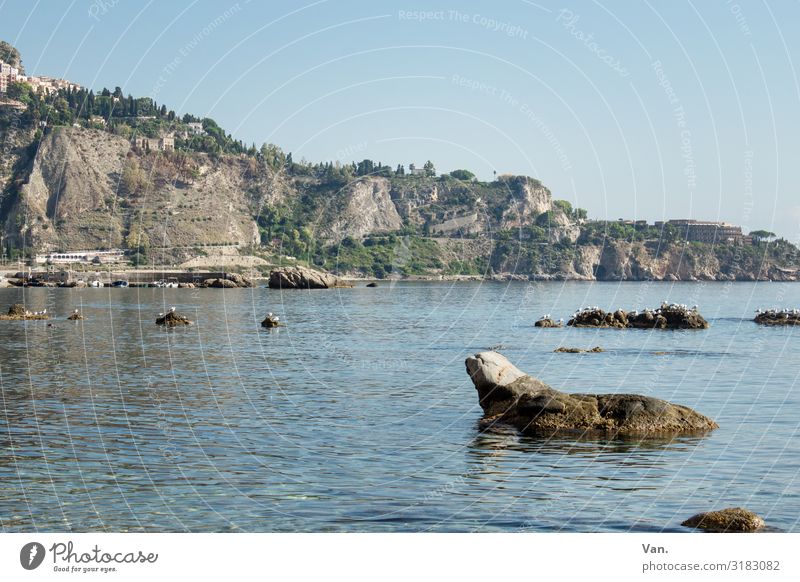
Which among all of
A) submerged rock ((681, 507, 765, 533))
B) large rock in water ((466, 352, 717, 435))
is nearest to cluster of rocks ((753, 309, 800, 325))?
large rock in water ((466, 352, 717, 435))

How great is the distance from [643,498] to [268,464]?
11.1 meters

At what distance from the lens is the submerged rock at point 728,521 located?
22.8 m

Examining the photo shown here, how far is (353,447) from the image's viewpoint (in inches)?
1310

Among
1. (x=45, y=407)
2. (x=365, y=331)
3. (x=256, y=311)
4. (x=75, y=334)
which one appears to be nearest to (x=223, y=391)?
(x=45, y=407)

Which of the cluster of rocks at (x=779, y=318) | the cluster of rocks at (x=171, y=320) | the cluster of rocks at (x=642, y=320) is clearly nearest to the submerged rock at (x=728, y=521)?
the cluster of rocks at (x=171, y=320)

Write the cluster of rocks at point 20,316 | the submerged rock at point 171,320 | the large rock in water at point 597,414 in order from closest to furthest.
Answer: the large rock in water at point 597,414 < the submerged rock at point 171,320 < the cluster of rocks at point 20,316

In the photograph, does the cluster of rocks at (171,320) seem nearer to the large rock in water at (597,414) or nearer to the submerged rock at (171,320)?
the submerged rock at (171,320)

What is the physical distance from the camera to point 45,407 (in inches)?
1619

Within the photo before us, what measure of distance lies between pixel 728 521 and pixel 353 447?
13.7m

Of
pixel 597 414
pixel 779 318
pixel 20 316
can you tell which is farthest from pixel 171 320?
pixel 779 318

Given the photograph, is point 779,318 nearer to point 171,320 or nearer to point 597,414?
point 171,320

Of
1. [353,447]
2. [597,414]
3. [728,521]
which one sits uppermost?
[597,414]

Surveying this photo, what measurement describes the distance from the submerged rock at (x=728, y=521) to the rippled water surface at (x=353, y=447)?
56cm

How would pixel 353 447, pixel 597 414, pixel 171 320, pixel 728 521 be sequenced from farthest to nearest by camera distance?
pixel 171 320, pixel 597 414, pixel 353 447, pixel 728 521
